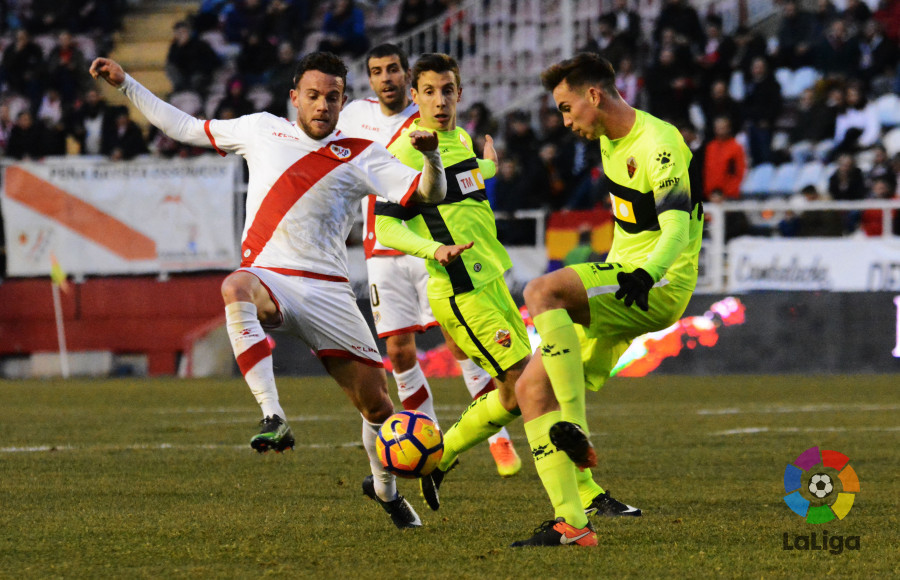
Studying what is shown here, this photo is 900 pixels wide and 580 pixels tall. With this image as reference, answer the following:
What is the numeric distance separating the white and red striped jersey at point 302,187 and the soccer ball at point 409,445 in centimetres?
77

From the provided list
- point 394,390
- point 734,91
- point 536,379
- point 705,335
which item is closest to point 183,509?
point 536,379

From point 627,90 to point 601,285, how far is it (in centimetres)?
1287

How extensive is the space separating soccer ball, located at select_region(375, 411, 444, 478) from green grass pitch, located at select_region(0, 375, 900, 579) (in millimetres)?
259

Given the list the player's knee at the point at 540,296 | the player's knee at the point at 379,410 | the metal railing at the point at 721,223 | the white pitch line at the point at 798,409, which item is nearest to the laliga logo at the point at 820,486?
the player's knee at the point at 540,296

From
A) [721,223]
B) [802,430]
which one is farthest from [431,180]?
[721,223]

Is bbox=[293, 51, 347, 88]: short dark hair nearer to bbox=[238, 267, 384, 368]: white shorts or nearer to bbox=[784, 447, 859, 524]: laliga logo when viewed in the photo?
bbox=[238, 267, 384, 368]: white shorts

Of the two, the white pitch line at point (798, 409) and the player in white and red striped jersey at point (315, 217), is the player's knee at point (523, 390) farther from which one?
the white pitch line at point (798, 409)

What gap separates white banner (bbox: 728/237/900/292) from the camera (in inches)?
602

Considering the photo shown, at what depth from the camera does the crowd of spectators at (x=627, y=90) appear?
1698 cm

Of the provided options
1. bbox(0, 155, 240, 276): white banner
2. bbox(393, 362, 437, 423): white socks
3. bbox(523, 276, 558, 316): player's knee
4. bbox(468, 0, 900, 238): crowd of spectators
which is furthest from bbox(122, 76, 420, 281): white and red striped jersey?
bbox(0, 155, 240, 276): white banner

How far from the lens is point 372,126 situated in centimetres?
860

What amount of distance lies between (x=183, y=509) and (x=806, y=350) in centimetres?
1099

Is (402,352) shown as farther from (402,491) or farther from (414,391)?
(402,491)

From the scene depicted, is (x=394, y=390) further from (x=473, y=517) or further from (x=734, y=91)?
(x=473, y=517)
